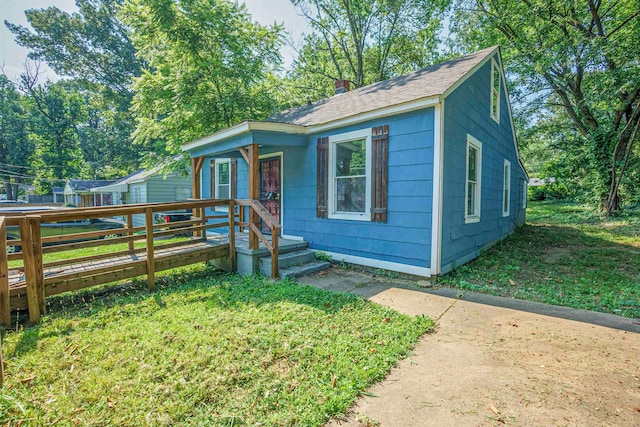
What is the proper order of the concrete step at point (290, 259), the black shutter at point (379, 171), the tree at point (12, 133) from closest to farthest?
the black shutter at point (379, 171), the concrete step at point (290, 259), the tree at point (12, 133)

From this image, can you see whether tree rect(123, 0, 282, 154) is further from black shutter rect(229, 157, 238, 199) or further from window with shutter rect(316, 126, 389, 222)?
window with shutter rect(316, 126, 389, 222)

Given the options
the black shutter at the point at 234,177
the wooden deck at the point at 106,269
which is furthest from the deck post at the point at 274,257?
the black shutter at the point at 234,177

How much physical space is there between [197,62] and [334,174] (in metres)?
5.53

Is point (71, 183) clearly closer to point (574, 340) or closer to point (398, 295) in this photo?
point (398, 295)

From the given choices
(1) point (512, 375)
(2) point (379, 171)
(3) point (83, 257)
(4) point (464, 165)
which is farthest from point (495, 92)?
(3) point (83, 257)

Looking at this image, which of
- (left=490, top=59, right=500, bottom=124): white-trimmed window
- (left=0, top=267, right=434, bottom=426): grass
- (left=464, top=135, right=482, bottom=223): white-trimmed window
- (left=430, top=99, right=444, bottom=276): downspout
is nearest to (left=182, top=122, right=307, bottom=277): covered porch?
(left=0, top=267, right=434, bottom=426): grass

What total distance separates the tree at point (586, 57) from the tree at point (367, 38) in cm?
226

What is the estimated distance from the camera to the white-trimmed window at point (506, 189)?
8.76 meters

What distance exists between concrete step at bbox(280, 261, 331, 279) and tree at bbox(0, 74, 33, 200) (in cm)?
3619

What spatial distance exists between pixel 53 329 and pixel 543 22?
55.8 feet

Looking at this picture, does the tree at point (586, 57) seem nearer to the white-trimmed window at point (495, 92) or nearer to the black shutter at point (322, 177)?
the white-trimmed window at point (495, 92)

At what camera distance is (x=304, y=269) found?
207 inches

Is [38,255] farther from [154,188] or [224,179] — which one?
[154,188]

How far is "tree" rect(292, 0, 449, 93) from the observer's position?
52.2 ft
